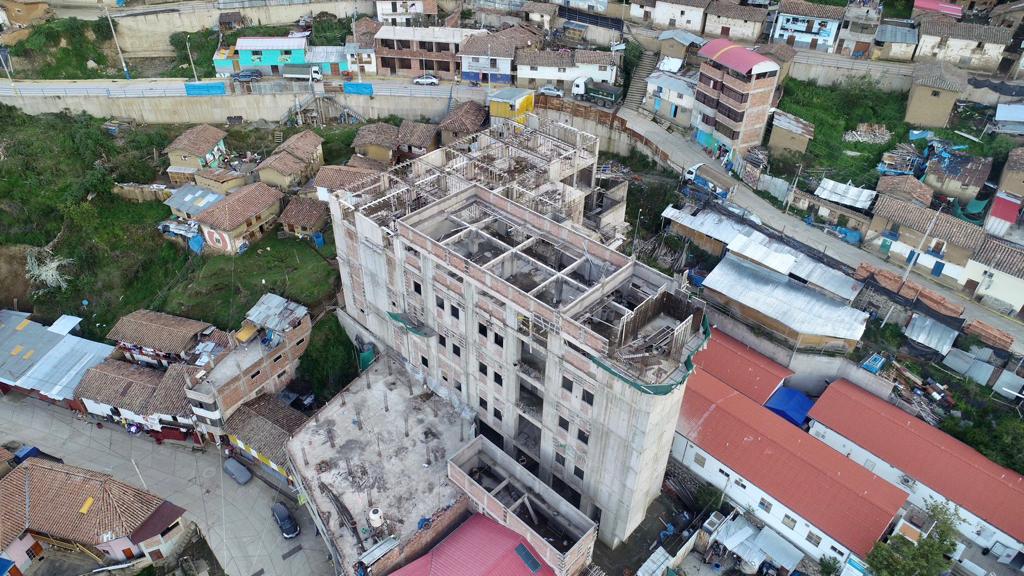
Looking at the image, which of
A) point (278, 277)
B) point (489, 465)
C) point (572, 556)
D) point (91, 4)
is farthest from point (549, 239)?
point (91, 4)

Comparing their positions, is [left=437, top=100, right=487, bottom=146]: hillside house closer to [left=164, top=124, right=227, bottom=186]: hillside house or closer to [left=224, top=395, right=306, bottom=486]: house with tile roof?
[left=164, top=124, right=227, bottom=186]: hillside house

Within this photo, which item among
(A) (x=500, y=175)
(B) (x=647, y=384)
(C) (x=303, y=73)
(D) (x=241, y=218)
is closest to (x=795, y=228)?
(A) (x=500, y=175)

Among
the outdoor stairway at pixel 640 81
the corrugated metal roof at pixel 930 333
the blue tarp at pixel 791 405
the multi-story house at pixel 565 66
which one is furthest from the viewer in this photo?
the multi-story house at pixel 565 66

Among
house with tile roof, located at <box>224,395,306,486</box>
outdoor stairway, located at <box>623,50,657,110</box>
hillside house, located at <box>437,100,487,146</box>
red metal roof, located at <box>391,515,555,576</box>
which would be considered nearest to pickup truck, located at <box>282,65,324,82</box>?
hillside house, located at <box>437,100,487,146</box>

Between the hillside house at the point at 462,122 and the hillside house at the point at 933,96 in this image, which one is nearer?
the hillside house at the point at 933,96

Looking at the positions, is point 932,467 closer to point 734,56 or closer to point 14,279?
point 734,56

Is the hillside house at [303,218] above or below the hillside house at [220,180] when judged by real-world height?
below

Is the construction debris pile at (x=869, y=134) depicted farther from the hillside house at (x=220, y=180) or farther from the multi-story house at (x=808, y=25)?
the hillside house at (x=220, y=180)

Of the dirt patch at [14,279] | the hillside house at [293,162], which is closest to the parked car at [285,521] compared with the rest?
the hillside house at [293,162]
